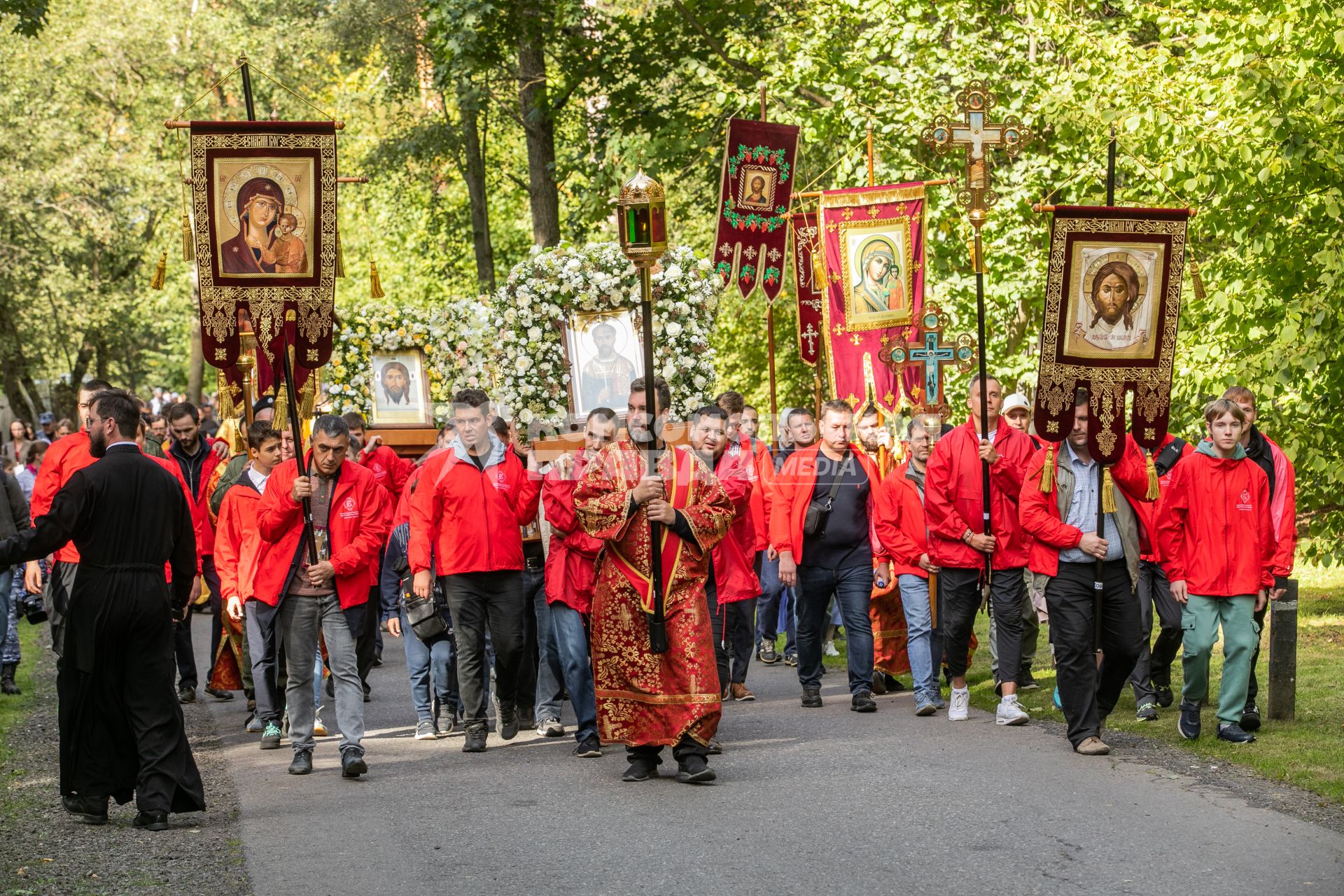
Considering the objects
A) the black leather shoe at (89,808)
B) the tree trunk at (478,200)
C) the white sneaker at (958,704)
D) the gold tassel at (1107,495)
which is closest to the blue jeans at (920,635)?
the white sneaker at (958,704)

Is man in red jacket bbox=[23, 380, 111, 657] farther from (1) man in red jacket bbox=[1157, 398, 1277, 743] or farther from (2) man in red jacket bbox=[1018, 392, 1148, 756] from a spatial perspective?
(1) man in red jacket bbox=[1157, 398, 1277, 743]

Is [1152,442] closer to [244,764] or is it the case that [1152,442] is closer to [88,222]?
[244,764]

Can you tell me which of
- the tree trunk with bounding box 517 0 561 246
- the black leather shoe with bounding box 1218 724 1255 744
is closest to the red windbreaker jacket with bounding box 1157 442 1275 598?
the black leather shoe with bounding box 1218 724 1255 744

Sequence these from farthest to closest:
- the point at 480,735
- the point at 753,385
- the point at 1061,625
Answer: the point at 753,385 → the point at 480,735 → the point at 1061,625

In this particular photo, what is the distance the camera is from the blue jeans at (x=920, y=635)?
36.9ft

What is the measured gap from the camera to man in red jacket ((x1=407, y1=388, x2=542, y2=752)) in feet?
33.2

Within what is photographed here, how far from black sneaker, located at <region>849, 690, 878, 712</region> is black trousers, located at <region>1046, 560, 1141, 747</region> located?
1.96m

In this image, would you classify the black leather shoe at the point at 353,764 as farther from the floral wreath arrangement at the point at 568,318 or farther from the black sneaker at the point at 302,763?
the floral wreath arrangement at the point at 568,318

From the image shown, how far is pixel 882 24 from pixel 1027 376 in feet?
15.2

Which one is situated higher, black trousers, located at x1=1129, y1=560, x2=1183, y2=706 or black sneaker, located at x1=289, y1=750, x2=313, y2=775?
black trousers, located at x1=1129, y1=560, x2=1183, y2=706

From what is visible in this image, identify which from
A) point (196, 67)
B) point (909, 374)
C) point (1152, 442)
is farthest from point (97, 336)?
point (1152, 442)

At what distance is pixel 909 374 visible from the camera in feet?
46.8

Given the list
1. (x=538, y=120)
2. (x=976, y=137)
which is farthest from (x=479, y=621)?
(x=538, y=120)

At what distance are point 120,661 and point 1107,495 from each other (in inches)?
218
